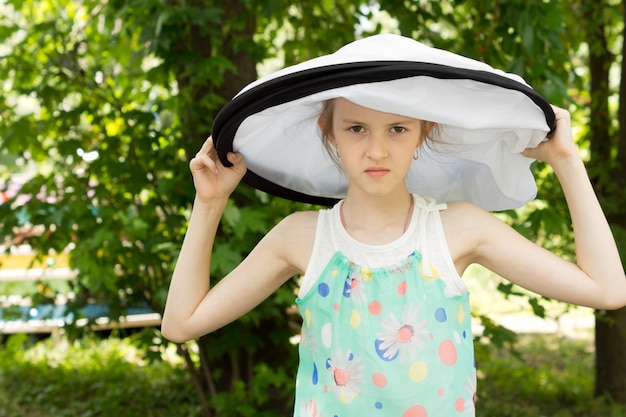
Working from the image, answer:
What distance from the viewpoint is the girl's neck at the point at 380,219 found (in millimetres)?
1915

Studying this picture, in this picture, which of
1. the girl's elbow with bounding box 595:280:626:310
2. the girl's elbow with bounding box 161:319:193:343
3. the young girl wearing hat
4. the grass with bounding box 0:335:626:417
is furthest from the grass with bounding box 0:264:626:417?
the girl's elbow with bounding box 595:280:626:310

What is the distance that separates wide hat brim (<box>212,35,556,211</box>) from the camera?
164 cm

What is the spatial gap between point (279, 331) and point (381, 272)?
103 inches

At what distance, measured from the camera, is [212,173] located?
198 centimetres

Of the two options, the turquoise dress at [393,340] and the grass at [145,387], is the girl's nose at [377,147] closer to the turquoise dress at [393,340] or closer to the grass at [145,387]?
the turquoise dress at [393,340]

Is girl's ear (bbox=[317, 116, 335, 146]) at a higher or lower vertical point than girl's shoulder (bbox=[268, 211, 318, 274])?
higher

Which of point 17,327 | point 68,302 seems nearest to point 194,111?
point 68,302

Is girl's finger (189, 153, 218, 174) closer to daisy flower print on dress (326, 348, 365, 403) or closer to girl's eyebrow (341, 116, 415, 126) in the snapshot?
girl's eyebrow (341, 116, 415, 126)

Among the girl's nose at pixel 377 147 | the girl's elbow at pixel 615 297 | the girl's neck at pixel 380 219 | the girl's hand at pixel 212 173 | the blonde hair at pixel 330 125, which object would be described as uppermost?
the blonde hair at pixel 330 125

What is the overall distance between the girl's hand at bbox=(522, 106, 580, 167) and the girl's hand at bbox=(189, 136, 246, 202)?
738mm

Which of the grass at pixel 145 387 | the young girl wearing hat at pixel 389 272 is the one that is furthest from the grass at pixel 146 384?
the young girl wearing hat at pixel 389 272

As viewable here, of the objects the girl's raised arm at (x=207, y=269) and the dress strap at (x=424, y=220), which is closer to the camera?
the dress strap at (x=424, y=220)

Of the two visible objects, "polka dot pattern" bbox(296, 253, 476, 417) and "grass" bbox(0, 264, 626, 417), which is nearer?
"polka dot pattern" bbox(296, 253, 476, 417)

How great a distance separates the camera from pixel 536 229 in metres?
3.41
